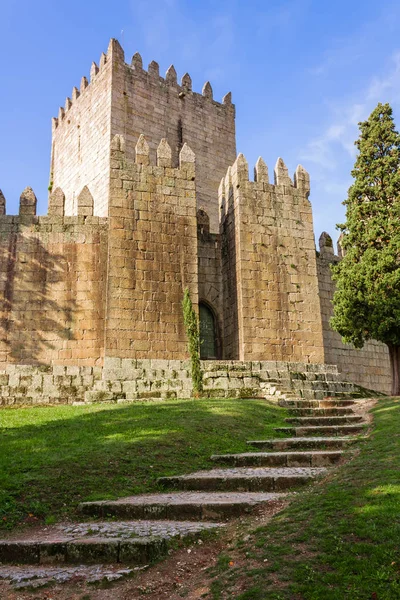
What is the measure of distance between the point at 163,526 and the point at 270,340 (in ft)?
36.8

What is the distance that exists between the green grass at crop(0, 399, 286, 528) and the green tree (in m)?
5.48

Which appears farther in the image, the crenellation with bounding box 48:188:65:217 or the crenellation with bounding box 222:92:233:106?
the crenellation with bounding box 222:92:233:106

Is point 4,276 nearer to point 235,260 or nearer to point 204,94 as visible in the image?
point 235,260

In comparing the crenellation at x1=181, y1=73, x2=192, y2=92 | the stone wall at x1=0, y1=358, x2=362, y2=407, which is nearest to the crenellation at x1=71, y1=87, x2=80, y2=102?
the crenellation at x1=181, y1=73, x2=192, y2=92

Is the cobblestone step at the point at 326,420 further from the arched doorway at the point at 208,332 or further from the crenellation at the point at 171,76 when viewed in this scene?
the crenellation at the point at 171,76

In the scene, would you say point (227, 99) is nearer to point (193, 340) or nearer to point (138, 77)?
point (138, 77)

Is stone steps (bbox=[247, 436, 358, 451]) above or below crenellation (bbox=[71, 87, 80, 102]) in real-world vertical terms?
below

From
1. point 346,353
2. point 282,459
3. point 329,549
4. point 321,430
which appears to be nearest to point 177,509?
point 329,549

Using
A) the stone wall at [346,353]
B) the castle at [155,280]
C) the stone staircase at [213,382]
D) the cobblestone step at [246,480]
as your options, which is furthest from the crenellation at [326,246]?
→ the cobblestone step at [246,480]

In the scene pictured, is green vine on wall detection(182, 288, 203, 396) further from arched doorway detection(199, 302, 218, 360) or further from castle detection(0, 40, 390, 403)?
arched doorway detection(199, 302, 218, 360)

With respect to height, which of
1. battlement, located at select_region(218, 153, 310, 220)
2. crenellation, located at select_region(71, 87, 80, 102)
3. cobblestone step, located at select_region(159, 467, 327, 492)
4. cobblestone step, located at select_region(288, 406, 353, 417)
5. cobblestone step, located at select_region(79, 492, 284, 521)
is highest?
crenellation, located at select_region(71, 87, 80, 102)

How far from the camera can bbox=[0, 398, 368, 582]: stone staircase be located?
479 centimetres

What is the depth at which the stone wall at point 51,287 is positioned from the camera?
15.1 m

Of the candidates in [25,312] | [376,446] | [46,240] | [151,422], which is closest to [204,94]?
[46,240]
